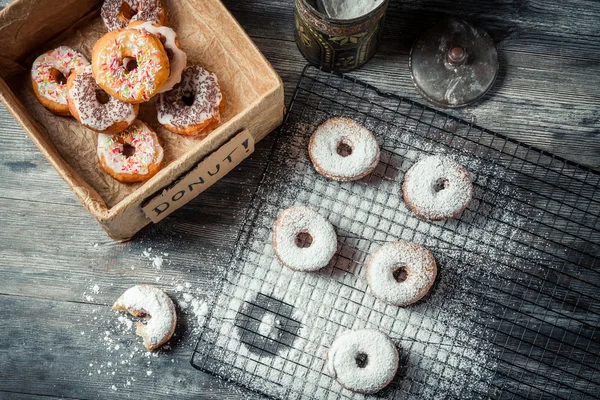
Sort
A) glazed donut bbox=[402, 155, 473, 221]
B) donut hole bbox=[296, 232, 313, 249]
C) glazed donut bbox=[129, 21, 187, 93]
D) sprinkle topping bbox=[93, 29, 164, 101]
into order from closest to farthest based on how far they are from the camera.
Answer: sprinkle topping bbox=[93, 29, 164, 101] → glazed donut bbox=[129, 21, 187, 93] → glazed donut bbox=[402, 155, 473, 221] → donut hole bbox=[296, 232, 313, 249]

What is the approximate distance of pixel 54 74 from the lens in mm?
2018

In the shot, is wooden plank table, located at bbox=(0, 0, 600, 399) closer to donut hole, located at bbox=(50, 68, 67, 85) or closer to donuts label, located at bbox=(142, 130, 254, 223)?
donuts label, located at bbox=(142, 130, 254, 223)

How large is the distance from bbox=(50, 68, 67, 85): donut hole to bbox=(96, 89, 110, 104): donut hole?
16 cm

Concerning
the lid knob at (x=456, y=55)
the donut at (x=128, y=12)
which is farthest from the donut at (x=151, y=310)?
the lid knob at (x=456, y=55)

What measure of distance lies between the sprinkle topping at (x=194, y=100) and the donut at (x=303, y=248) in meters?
0.45

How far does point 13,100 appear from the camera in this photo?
1922mm

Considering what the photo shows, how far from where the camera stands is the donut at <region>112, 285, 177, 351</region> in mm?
2053

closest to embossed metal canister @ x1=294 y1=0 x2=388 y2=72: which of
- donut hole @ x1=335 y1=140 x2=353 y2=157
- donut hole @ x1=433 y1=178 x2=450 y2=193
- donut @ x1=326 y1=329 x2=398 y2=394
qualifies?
donut hole @ x1=335 y1=140 x2=353 y2=157

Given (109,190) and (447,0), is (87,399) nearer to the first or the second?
(109,190)

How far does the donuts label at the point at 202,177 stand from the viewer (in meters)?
1.91

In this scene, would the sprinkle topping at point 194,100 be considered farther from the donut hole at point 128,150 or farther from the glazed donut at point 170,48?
the donut hole at point 128,150

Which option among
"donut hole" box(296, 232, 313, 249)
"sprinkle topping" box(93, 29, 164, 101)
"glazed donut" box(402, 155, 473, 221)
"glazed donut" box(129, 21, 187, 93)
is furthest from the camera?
"donut hole" box(296, 232, 313, 249)

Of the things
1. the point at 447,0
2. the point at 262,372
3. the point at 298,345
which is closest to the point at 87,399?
the point at 262,372

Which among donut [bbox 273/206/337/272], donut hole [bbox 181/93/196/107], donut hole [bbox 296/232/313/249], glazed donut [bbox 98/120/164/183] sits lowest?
donut hole [bbox 296/232/313/249]
